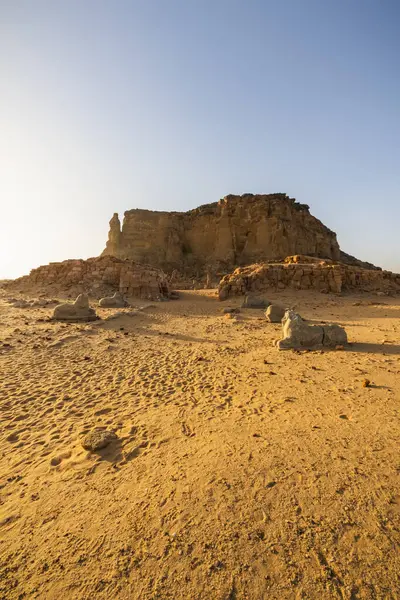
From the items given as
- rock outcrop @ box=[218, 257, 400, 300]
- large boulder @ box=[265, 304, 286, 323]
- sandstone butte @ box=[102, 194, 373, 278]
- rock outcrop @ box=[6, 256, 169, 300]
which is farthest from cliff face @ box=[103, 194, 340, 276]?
large boulder @ box=[265, 304, 286, 323]

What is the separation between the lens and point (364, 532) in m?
2.05

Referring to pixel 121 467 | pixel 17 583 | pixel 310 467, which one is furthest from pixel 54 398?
pixel 310 467

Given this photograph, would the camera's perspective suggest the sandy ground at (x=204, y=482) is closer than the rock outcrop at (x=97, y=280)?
Yes

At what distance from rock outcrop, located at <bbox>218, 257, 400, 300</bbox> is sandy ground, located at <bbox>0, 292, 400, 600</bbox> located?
1254 cm

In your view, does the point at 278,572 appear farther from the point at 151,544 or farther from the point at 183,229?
the point at 183,229

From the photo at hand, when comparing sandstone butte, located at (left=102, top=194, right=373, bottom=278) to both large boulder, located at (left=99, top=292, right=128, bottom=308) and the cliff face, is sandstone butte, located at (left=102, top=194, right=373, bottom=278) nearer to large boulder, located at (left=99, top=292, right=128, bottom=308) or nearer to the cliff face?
the cliff face

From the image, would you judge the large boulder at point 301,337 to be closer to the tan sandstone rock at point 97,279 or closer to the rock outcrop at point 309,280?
the rock outcrop at point 309,280

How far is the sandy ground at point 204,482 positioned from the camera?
1.85 m

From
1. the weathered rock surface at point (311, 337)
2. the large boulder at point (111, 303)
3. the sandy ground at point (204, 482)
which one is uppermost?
the large boulder at point (111, 303)

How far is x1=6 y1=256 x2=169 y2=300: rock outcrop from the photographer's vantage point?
18703 mm

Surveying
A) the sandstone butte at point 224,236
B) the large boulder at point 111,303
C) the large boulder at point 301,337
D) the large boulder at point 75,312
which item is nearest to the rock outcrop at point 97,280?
the large boulder at point 111,303

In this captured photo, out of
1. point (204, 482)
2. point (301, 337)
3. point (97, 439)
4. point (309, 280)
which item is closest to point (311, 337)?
point (301, 337)

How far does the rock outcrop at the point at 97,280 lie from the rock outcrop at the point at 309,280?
4.81m

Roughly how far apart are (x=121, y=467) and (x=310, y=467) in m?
1.89
